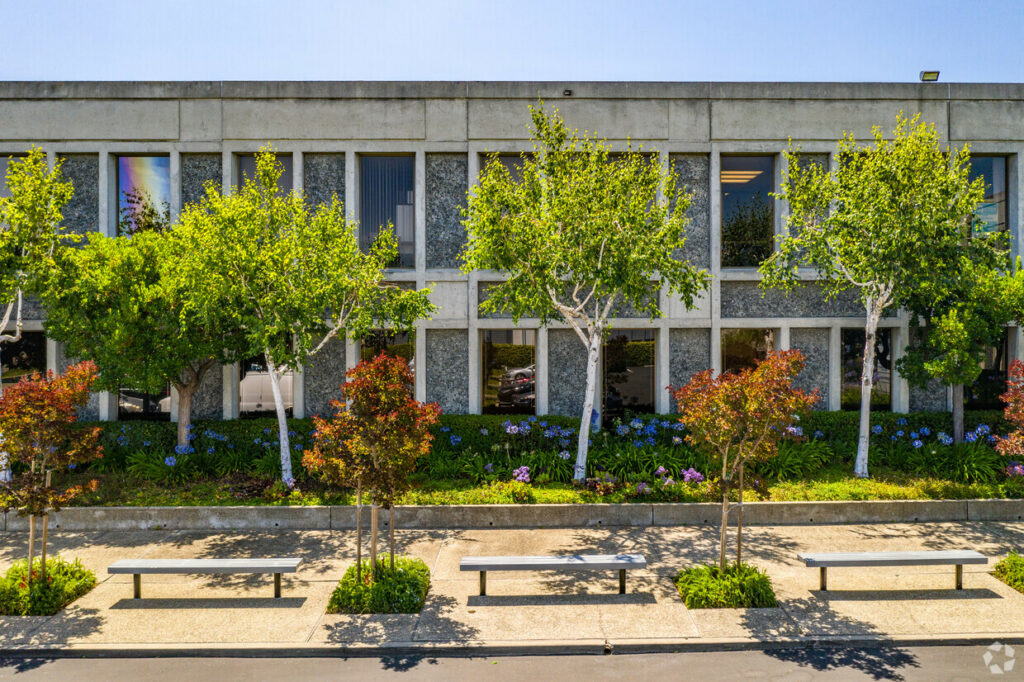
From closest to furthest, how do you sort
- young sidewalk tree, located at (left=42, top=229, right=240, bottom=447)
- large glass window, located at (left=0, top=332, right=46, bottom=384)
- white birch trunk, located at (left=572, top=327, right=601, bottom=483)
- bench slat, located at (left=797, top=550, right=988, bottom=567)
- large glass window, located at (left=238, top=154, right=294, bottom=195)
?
bench slat, located at (left=797, top=550, right=988, bottom=567)
young sidewalk tree, located at (left=42, top=229, right=240, bottom=447)
white birch trunk, located at (left=572, top=327, right=601, bottom=483)
large glass window, located at (left=0, top=332, right=46, bottom=384)
large glass window, located at (left=238, top=154, right=294, bottom=195)

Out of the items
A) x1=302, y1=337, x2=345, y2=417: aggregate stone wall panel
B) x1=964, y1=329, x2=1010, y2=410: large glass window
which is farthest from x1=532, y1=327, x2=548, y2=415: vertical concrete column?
x1=964, y1=329, x2=1010, y2=410: large glass window

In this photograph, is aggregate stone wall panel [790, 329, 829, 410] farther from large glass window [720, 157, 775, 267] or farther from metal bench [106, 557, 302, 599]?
metal bench [106, 557, 302, 599]

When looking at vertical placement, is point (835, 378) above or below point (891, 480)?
above

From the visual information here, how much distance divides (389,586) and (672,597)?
338 cm

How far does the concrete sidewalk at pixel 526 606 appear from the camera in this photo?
657 cm

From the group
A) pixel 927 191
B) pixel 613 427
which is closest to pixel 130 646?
pixel 613 427

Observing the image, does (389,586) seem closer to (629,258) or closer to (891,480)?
(629,258)

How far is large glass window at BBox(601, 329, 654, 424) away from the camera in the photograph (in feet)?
A: 46.8

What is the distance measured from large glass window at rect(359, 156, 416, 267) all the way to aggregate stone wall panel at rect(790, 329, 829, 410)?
911 centimetres

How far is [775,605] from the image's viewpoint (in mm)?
7273

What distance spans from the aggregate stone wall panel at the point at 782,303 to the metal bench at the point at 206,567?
1059cm

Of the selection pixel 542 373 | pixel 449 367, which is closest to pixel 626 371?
pixel 542 373

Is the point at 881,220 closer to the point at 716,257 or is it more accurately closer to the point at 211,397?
the point at 716,257

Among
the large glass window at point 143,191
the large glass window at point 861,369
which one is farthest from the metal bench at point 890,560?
the large glass window at point 143,191
